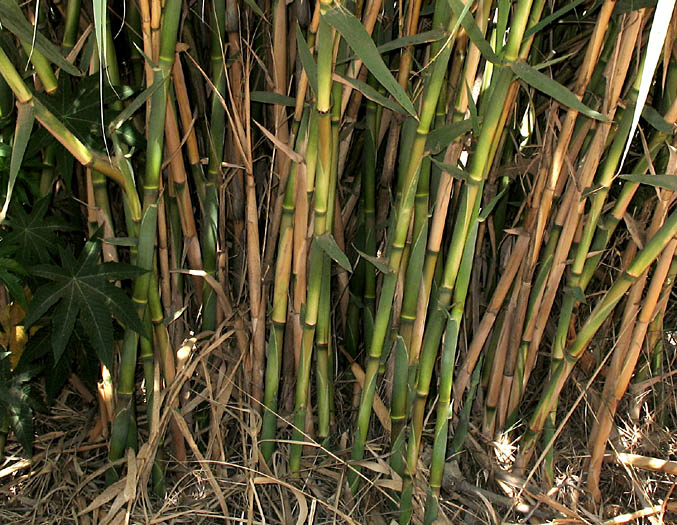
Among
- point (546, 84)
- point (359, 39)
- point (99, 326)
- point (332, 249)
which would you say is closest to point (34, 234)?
point (99, 326)

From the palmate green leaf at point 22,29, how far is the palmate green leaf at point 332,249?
0.35m

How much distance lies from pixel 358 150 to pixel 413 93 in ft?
0.59

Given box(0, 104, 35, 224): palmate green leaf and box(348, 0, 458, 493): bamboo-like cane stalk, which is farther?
box(348, 0, 458, 493): bamboo-like cane stalk

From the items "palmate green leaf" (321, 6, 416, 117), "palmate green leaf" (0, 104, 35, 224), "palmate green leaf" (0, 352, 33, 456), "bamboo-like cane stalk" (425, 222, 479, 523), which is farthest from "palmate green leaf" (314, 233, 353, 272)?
"palmate green leaf" (0, 352, 33, 456)

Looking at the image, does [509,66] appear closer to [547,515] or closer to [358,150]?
[358,150]

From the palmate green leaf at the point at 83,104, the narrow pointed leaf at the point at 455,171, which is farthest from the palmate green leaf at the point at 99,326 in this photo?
the narrow pointed leaf at the point at 455,171

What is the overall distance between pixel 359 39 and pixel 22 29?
370 mm

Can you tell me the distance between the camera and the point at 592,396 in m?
1.20

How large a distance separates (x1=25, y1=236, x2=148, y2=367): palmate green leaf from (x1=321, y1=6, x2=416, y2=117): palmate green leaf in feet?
1.45

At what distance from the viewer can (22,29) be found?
0.80 metres

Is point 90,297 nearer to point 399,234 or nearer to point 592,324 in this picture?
point 399,234

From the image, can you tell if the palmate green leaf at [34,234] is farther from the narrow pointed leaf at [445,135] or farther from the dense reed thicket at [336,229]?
the narrow pointed leaf at [445,135]

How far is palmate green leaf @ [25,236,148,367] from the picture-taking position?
Answer: 38.2 inches

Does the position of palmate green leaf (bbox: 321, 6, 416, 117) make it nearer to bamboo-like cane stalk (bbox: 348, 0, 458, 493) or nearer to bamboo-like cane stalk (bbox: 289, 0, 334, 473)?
bamboo-like cane stalk (bbox: 289, 0, 334, 473)
